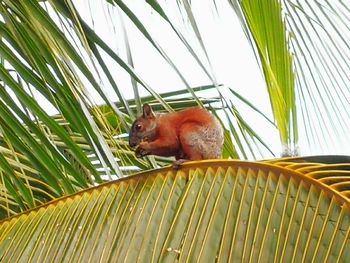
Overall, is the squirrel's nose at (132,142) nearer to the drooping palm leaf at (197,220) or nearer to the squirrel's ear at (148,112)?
the squirrel's ear at (148,112)

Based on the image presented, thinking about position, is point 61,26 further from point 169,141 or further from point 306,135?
point 169,141

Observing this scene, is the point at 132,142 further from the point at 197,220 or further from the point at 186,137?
the point at 197,220

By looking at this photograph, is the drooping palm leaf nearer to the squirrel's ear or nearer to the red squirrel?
the red squirrel

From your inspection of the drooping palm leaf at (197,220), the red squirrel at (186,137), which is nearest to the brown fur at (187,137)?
the red squirrel at (186,137)

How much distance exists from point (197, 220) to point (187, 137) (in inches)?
40.0

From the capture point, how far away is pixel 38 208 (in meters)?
1.70

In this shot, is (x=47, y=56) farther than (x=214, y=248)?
Yes

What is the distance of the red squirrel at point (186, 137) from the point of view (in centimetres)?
240

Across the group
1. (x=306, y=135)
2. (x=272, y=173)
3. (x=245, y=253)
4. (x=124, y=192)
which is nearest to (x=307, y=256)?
(x=245, y=253)

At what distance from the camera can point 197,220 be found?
56.9 inches

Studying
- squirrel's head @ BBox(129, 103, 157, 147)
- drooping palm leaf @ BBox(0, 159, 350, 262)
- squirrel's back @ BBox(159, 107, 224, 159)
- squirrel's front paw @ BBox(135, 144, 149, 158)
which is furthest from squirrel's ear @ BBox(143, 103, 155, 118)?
drooping palm leaf @ BBox(0, 159, 350, 262)

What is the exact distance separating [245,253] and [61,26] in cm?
61

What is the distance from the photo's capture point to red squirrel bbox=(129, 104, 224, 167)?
7.88ft

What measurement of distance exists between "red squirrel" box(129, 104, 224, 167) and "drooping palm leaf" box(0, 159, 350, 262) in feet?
2.45
